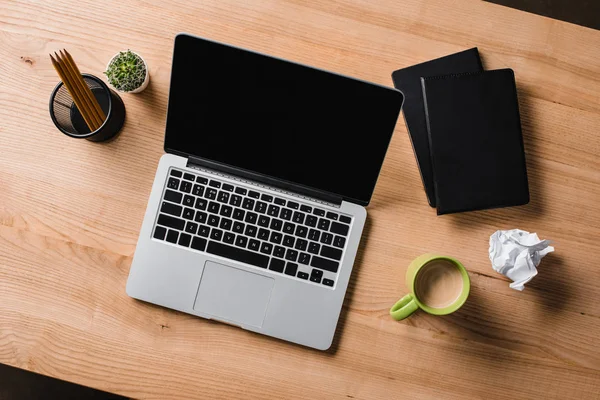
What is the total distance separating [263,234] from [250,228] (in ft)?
0.08

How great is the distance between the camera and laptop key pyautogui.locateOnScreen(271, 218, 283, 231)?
2.82 feet

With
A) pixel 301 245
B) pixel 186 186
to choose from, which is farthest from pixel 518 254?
pixel 186 186

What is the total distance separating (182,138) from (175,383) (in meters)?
0.41

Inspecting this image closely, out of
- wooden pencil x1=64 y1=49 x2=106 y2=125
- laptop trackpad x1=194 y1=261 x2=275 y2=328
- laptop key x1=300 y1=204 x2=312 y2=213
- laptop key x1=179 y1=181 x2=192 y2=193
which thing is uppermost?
wooden pencil x1=64 y1=49 x2=106 y2=125

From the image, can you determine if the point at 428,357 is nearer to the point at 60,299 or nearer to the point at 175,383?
the point at 175,383

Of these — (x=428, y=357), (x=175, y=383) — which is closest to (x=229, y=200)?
(x=175, y=383)

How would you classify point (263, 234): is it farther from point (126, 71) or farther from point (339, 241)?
point (126, 71)

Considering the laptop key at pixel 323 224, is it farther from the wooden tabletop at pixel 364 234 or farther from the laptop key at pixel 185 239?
the laptop key at pixel 185 239

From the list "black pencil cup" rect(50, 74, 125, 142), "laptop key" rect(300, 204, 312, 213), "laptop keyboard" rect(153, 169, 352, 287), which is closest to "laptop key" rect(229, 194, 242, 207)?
"laptop keyboard" rect(153, 169, 352, 287)

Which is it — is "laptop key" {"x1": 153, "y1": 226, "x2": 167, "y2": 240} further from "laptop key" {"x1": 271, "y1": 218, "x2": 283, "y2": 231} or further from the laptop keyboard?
"laptop key" {"x1": 271, "y1": 218, "x2": 283, "y2": 231}

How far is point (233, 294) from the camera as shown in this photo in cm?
87

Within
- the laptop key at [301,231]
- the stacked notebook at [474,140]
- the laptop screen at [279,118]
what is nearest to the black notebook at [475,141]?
the stacked notebook at [474,140]

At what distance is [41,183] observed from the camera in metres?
0.90

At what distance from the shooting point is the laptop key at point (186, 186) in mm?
867
